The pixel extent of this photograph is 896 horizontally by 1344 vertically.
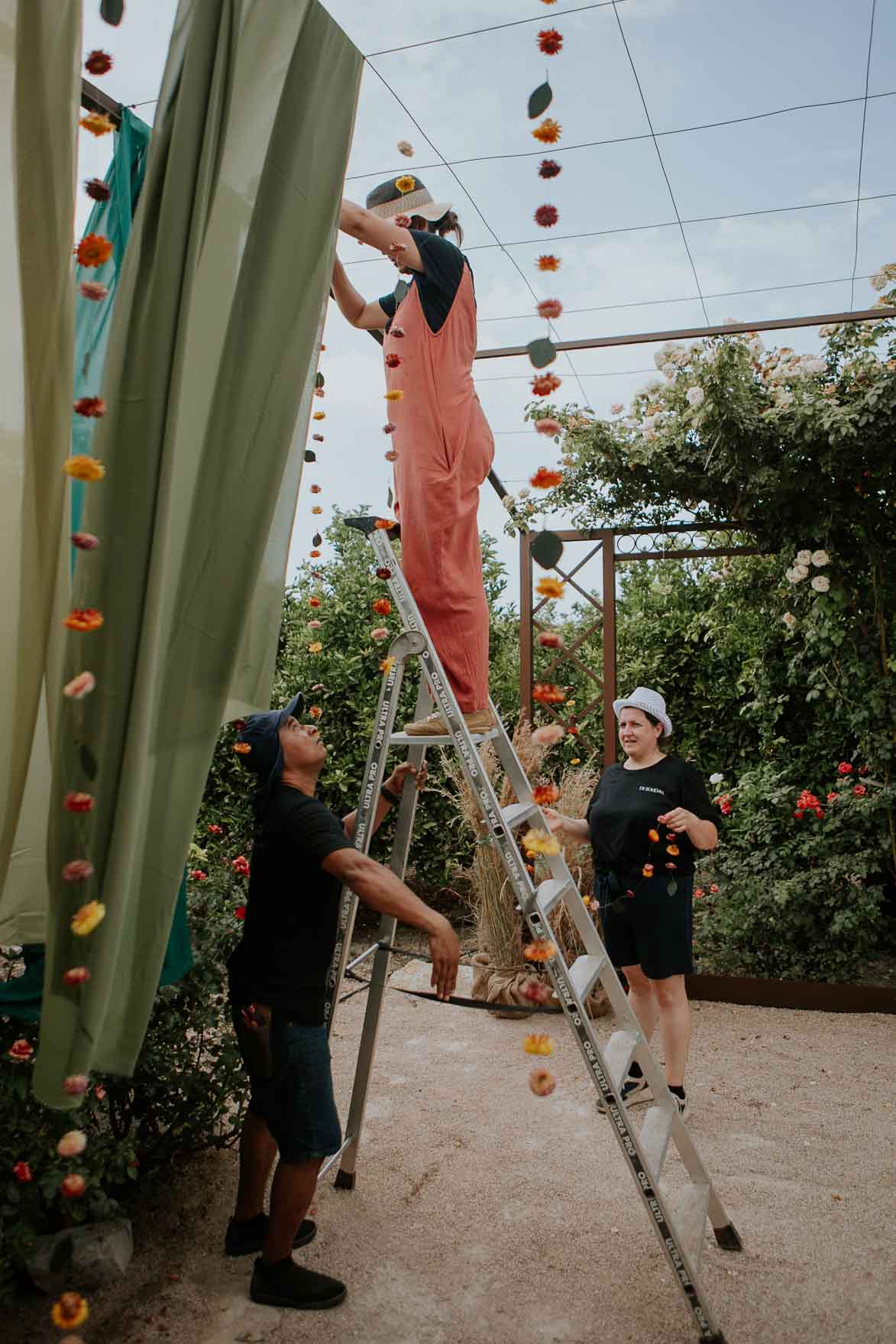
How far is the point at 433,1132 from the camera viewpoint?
3.36 metres

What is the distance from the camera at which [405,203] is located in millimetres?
2221

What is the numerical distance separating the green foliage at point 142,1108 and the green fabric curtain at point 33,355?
34.4 inches

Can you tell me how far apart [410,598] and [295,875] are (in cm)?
72

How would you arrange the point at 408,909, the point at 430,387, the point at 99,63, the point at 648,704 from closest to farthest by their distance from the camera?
the point at 99,63, the point at 408,909, the point at 430,387, the point at 648,704

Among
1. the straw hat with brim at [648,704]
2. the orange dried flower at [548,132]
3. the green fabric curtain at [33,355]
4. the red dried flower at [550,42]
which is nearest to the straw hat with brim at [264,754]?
the green fabric curtain at [33,355]

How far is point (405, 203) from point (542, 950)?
5.50 feet

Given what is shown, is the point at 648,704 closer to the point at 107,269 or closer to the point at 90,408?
the point at 107,269

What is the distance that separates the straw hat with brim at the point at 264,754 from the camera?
2344 mm

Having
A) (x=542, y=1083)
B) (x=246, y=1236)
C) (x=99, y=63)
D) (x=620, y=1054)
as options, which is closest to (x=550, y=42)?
(x=99, y=63)

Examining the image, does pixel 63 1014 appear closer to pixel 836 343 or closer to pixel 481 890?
pixel 481 890

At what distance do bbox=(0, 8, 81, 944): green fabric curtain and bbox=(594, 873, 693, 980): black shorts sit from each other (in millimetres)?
2365

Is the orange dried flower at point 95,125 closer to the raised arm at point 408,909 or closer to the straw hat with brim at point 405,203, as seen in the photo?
the straw hat with brim at point 405,203

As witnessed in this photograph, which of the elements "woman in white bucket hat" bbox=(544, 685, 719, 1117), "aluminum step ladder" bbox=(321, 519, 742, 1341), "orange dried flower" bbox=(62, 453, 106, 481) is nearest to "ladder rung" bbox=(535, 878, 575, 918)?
"aluminum step ladder" bbox=(321, 519, 742, 1341)

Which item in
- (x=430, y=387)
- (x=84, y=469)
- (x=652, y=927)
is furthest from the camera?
(x=652, y=927)
